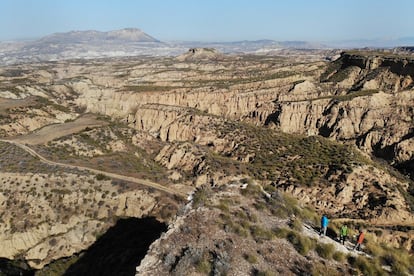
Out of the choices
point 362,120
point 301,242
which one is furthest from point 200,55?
point 301,242

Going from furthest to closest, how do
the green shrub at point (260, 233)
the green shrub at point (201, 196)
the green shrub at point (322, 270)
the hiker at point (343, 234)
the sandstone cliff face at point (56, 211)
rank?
1. the sandstone cliff face at point (56, 211)
2. the green shrub at point (201, 196)
3. the hiker at point (343, 234)
4. the green shrub at point (260, 233)
5. the green shrub at point (322, 270)

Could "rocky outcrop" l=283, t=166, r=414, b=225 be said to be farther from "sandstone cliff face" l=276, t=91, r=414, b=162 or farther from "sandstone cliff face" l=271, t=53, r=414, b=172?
"sandstone cliff face" l=276, t=91, r=414, b=162

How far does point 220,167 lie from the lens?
4588 centimetres

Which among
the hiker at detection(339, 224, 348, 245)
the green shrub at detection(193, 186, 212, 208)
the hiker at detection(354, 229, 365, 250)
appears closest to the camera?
the hiker at detection(354, 229, 365, 250)

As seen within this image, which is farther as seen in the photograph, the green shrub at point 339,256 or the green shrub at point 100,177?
the green shrub at point 100,177

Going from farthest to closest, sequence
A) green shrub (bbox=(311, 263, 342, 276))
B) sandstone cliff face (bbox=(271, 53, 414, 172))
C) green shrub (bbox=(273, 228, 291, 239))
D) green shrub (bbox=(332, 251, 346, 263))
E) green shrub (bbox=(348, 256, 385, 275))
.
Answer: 1. sandstone cliff face (bbox=(271, 53, 414, 172))
2. green shrub (bbox=(273, 228, 291, 239))
3. green shrub (bbox=(332, 251, 346, 263))
4. green shrub (bbox=(348, 256, 385, 275))
5. green shrub (bbox=(311, 263, 342, 276))

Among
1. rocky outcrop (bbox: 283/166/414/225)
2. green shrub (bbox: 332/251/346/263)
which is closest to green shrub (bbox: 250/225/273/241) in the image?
green shrub (bbox: 332/251/346/263)

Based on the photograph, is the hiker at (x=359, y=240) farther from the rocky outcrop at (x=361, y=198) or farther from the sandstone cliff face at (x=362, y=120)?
the sandstone cliff face at (x=362, y=120)

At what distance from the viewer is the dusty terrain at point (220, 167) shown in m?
17.2

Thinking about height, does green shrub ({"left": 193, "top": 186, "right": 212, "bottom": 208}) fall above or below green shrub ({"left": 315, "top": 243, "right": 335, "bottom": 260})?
above

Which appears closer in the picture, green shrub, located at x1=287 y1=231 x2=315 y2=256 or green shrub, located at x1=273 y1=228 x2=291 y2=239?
green shrub, located at x1=287 y1=231 x2=315 y2=256

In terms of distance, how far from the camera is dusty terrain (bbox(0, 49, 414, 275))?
17156 mm

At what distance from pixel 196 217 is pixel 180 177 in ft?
86.3

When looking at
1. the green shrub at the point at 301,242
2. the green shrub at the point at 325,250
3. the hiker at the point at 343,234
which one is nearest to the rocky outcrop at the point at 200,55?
the hiker at the point at 343,234
